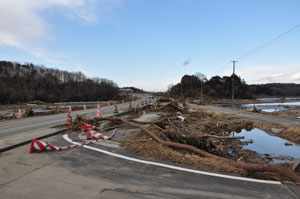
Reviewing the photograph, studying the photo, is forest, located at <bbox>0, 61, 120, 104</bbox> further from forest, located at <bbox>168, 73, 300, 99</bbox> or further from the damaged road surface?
the damaged road surface

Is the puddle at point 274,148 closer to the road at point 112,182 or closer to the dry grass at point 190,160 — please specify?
the dry grass at point 190,160

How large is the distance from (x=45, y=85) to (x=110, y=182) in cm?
8646

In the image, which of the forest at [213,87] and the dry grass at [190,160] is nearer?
the dry grass at [190,160]

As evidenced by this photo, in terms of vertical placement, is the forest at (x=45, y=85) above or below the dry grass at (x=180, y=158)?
above

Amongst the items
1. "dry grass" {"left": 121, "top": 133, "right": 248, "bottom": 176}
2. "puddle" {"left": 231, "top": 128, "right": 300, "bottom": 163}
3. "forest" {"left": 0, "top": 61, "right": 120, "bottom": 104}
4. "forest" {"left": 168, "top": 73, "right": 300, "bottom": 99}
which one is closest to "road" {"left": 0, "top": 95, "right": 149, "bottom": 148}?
"dry grass" {"left": 121, "top": 133, "right": 248, "bottom": 176}

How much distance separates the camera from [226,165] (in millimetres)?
4727

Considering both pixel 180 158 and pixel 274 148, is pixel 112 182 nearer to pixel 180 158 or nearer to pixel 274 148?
pixel 180 158

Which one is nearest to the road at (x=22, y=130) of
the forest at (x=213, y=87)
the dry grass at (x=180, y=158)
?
the dry grass at (x=180, y=158)

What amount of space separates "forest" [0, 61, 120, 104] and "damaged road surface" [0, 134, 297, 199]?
6219 cm

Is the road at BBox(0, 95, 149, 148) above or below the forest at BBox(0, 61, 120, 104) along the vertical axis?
below

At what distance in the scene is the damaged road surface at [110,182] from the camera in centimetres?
330

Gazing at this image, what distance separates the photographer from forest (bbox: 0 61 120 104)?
65562 millimetres

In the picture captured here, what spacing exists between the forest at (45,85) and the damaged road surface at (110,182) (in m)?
62.2

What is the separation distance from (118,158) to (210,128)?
31.3ft
